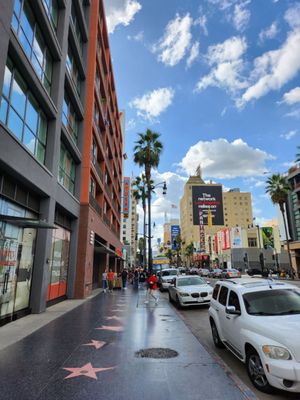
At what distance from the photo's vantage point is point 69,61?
1811cm

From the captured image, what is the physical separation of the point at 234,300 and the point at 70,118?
15491 mm

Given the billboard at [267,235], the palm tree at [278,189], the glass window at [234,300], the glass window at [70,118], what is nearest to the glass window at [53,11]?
the glass window at [70,118]

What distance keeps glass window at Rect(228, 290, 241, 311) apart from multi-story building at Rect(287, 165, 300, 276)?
146 feet

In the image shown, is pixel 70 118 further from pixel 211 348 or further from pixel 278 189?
pixel 278 189

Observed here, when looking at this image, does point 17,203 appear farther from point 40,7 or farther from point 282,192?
point 282,192

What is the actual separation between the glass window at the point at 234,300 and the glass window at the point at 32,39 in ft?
35.1

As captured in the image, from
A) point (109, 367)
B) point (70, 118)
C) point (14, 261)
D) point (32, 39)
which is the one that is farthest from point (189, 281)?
point (32, 39)

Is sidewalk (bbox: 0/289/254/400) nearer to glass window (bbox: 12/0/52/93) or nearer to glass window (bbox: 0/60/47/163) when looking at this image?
glass window (bbox: 0/60/47/163)

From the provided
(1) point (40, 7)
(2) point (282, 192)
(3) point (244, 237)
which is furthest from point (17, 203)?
(3) point (244, 237)

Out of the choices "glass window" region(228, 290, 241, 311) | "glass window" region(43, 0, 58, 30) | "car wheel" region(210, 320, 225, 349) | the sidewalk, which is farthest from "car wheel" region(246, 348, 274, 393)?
"glass window" region(43, 0, 58, 30)

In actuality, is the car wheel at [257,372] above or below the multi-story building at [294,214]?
below

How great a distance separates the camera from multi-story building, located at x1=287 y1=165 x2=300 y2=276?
4720 centimetres

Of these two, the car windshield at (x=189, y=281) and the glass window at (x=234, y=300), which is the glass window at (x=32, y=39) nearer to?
the glass window at (x=234, y=300)

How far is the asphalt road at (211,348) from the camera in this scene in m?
4.52
